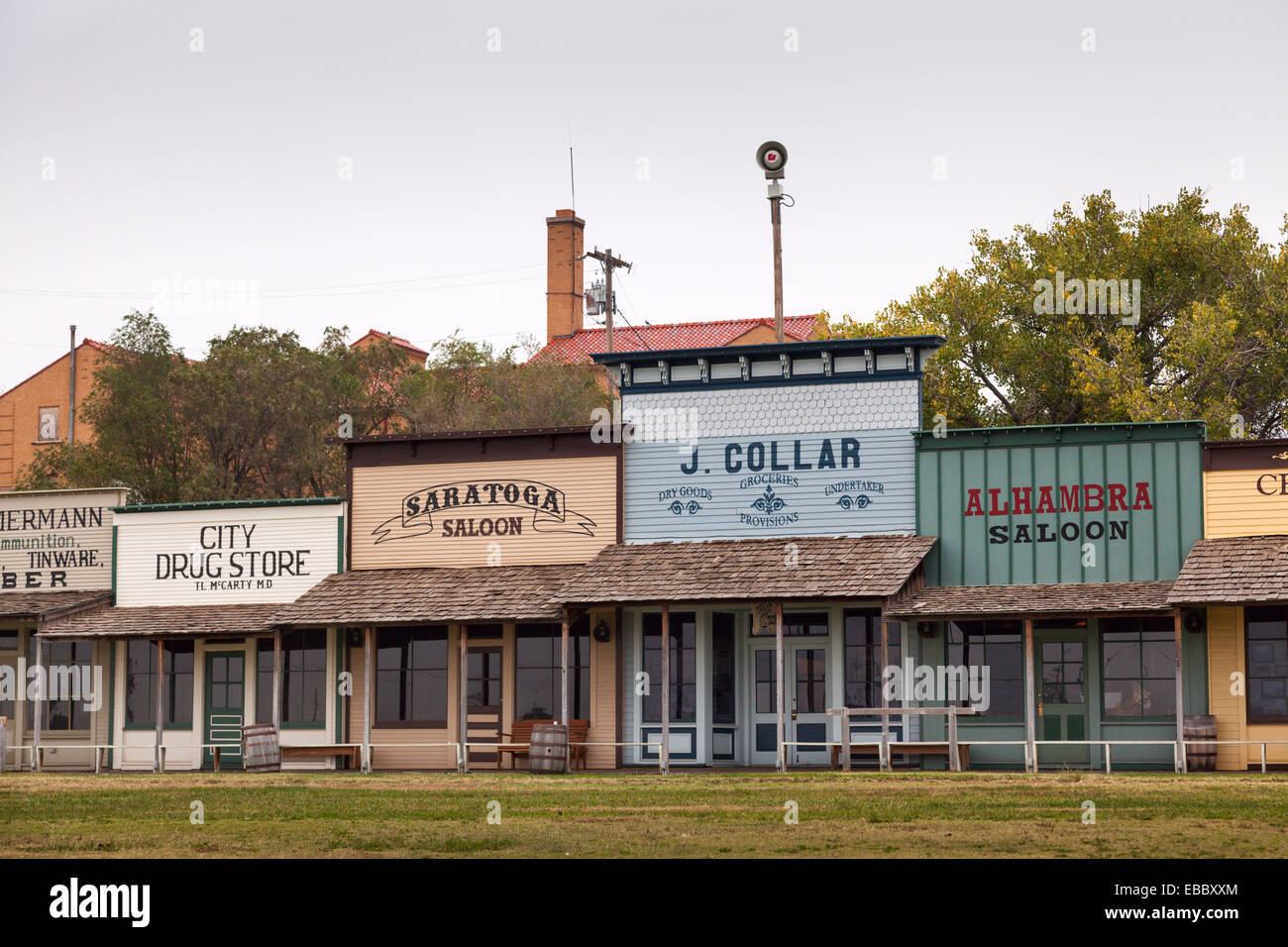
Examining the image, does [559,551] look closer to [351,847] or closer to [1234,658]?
[1234,658]

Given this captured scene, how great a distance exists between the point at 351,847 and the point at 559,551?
14694 millimetres

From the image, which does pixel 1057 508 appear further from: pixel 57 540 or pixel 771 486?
pixel 57 540

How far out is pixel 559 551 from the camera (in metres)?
28.7

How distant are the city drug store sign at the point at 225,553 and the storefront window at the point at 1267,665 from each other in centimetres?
1506

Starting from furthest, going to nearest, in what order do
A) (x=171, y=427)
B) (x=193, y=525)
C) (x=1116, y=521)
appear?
(x=171, y=427), (x=193, y=525), (x=1116, y=521)

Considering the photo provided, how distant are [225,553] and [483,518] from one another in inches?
195

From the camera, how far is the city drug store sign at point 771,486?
2720cm

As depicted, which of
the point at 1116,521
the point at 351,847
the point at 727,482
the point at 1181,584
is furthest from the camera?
the point at 727,482

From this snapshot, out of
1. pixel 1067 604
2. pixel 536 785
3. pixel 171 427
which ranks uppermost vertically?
pixel 171 427

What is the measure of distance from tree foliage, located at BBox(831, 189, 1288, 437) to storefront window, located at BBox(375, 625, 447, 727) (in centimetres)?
1677

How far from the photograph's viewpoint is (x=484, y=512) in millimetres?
29203

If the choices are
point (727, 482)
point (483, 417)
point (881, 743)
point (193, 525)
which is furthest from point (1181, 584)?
point (483, 417)

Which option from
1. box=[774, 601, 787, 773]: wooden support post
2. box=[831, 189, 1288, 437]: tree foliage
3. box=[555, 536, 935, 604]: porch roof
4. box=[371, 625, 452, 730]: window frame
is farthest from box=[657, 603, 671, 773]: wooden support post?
box=[831, 189, 1288, 437]: tree foliage

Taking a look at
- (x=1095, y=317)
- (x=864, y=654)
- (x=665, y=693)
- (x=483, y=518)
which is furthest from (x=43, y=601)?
(x=1095, y=317)
